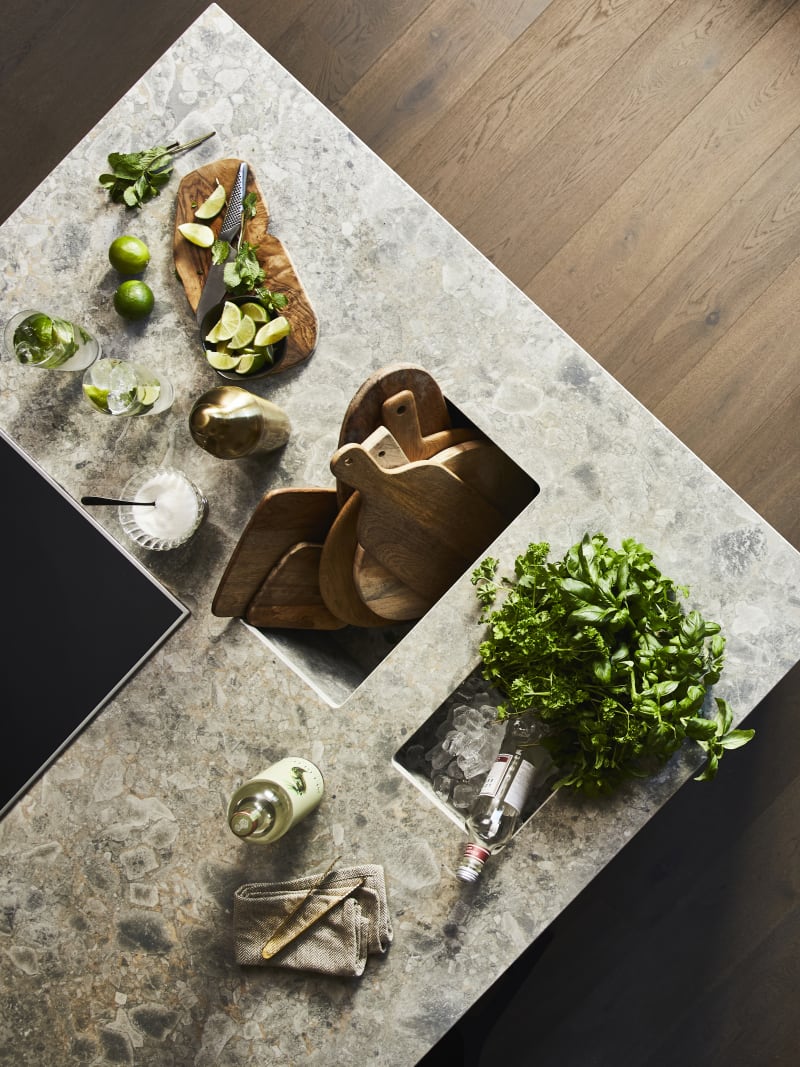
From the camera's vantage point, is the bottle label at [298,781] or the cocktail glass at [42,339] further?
the cocktail glass at [42,339]

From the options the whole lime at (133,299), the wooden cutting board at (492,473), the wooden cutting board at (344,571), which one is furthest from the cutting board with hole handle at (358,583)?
the whole lime at (133,299)

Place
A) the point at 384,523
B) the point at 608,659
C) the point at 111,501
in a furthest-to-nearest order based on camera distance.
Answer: the point at 111,501
the point at 384,523
the point at 608,659

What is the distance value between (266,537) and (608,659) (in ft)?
2.37

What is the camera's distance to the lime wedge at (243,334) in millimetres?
1715

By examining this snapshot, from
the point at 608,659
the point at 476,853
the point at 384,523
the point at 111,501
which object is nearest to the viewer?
the point at 608,659

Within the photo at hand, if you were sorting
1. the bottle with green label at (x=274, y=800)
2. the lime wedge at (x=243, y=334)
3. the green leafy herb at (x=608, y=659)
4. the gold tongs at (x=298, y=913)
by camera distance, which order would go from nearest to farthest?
the green leafy herb at (x=608, y=659) → the bottle with green label at (x=274, y=800) → the gold tongs at (x=298, y=913) → the lime wedge at (x=243, y=334)

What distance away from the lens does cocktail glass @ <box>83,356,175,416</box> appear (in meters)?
1.72

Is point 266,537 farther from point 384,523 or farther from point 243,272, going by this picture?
point 243,272

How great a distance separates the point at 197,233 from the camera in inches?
69.4

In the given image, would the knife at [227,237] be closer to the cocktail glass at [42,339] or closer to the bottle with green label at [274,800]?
the cocktail glass at [42,339]

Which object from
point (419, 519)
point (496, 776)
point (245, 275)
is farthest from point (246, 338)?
point (496, 776)

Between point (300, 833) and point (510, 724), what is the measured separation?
47cm

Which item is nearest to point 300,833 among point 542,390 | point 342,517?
point 342,517

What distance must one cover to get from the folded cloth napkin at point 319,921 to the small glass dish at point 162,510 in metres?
0.73
